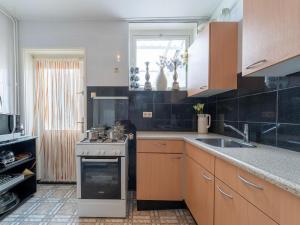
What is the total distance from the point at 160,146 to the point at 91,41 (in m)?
1.76

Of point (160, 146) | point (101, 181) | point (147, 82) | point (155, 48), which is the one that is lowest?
point (101, 181)

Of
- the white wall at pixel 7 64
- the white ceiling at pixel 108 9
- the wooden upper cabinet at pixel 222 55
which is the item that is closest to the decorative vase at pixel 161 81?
the white ceiling at pixel 108 9

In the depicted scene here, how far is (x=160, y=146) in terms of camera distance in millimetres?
2283

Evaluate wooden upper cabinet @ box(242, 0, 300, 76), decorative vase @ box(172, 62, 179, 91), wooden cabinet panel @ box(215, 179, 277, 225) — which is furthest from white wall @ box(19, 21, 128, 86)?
wooden cabinet panel @ box(215, 179, 277, 225)

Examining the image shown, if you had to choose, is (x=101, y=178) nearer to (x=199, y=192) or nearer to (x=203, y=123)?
(x=199, y=192)

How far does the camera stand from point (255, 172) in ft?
2.93

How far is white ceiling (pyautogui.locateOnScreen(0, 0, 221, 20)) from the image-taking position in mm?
2411

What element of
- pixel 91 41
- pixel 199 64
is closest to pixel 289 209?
pixel 199 64

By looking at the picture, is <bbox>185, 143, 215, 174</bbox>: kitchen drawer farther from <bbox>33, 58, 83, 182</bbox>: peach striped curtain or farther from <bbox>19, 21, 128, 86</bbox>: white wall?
<bbox>33, 58, 83, 182</bbox>: peach striped curtain

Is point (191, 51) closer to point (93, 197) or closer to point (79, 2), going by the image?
point (79, 2)

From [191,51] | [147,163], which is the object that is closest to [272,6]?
[191,51]

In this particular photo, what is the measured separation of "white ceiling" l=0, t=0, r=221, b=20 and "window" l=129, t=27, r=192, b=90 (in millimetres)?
325

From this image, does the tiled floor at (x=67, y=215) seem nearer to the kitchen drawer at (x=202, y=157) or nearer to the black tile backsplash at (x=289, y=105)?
the kitchen drawer at (x=202, y=157)

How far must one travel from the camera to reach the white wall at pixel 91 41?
2.87 meters
